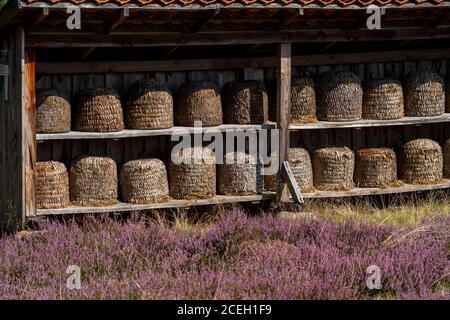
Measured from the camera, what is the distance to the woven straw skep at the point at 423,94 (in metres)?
12.9

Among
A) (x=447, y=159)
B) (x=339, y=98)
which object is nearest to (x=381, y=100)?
(x=339, y=98)

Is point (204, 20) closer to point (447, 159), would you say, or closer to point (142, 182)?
point (142, 182)

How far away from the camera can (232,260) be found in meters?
9.09

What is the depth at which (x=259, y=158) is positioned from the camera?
12062 mm

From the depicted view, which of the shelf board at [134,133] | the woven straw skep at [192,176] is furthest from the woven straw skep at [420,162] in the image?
the woven straw skep at [192,176]

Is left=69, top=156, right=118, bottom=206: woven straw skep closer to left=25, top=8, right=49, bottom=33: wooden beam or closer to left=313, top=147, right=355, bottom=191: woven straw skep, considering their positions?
left=25, top=8, right=49, bottom=33: wooden beam

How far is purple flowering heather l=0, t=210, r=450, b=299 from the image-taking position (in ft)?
26.2

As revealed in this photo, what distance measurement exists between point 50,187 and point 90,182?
20.3 inches

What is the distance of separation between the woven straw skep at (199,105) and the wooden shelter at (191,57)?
0.86ft

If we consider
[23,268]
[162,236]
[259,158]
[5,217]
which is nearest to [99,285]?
[23,268]

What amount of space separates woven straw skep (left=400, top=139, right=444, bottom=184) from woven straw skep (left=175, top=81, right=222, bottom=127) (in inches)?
109

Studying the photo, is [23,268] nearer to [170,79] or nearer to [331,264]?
[331,264]
